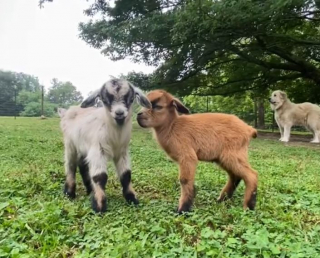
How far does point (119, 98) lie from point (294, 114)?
991 cm

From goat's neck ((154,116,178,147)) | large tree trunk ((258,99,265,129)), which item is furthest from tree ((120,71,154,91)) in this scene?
goat's neck ((154,116,178,147))

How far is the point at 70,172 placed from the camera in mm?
4160

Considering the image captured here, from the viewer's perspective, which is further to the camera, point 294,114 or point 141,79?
point 141,79

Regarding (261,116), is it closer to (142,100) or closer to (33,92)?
(142,100)

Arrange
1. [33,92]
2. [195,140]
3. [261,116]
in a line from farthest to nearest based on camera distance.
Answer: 1. [33,92]
2. [261,116]
3. [195,140]

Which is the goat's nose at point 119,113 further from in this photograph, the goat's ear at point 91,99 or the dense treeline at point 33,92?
the dense treeline at point 33,92

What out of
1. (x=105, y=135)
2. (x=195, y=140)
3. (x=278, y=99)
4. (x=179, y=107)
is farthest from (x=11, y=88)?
(x=195, y=140)

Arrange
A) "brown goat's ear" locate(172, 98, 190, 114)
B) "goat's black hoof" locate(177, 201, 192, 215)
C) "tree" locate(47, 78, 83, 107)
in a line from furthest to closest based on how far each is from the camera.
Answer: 1. "tree" locate(47, 78, 83, 107)
2. "brown goat's ear" locate(172, 98, 190, 114)
3. "goat's black hoof" locate(177, 201, 192, 215)

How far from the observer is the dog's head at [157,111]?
11.5 ft

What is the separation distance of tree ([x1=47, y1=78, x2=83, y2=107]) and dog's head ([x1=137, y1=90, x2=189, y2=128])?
4661 cm

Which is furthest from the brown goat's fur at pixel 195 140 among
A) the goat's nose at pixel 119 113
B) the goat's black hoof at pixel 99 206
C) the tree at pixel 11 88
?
the tree at pixel 11 88

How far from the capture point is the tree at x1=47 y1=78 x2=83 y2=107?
4936 centimetres

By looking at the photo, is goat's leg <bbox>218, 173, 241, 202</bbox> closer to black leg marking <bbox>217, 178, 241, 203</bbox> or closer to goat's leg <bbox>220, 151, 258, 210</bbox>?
black leg marking <bbox>217, 178, 241, 203</bbox>

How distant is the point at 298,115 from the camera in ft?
→ 39.7
